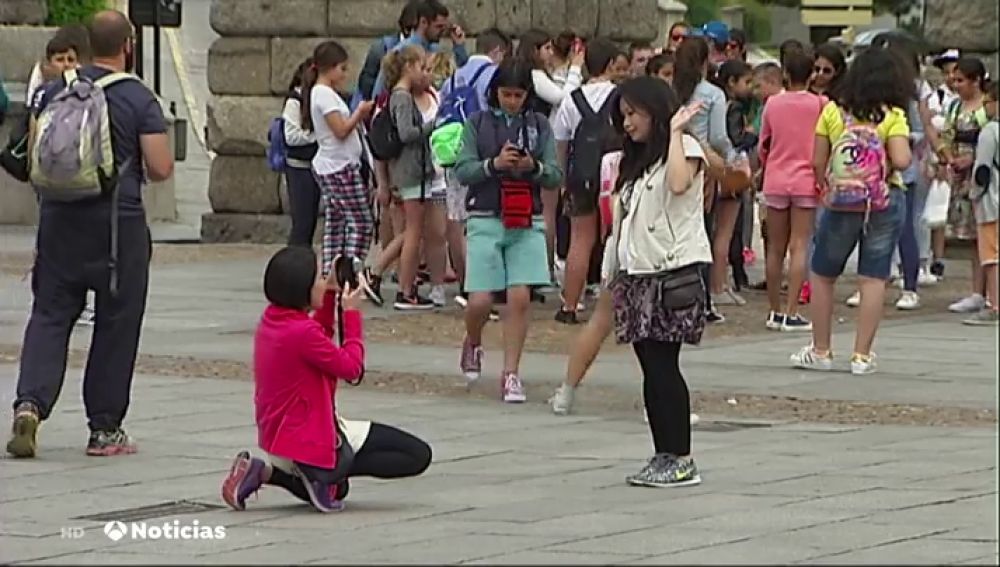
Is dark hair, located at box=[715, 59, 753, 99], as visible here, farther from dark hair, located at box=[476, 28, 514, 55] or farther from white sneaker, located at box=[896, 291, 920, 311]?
white sneaker, located at box=[896, 291, 920, 311]

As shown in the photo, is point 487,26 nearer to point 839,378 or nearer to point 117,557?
point 839,378

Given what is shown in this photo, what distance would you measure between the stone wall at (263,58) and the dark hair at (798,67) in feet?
18.7

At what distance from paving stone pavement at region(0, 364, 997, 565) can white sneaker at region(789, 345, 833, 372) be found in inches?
79.4

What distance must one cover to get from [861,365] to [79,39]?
4393 millimetres

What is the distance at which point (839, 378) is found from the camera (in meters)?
12.5

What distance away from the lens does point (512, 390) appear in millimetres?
11562

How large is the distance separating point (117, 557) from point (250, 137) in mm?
13789

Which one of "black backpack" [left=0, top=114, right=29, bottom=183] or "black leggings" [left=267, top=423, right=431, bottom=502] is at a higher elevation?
"black backpack" [left=0, top=114, right=29, bottom=183]

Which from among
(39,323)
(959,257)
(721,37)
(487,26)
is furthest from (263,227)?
(39,323)

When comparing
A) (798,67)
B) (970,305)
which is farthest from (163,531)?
(970,305)

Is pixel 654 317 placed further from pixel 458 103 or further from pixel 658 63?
pixel 658 63

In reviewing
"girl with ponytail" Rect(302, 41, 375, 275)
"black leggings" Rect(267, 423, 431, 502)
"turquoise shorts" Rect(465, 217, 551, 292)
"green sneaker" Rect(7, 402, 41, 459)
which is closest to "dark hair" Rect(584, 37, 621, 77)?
"girl with ponytail" Rect(302, 41, 375, 275)

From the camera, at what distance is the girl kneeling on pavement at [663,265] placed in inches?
354

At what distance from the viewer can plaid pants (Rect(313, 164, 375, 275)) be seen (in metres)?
15.1
